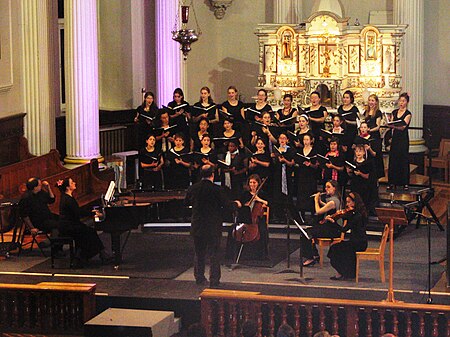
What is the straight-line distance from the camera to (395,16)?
2219 cm

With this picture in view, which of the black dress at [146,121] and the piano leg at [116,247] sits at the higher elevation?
the black dress at [146,121]

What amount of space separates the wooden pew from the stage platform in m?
1.18

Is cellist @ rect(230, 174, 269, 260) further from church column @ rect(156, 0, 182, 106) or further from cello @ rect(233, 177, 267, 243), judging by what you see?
church column @ rect(156, 0, 182, 106)

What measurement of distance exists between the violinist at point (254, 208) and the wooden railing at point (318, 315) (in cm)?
260

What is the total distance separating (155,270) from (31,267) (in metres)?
1.51

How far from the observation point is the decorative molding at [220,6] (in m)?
24.3

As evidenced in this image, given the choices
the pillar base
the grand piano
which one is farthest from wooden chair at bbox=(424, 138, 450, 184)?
the grand piano

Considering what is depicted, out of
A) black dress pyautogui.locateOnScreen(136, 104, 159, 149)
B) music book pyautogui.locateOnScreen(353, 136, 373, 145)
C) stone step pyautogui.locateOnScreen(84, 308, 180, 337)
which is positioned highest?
black dress pyautogui.locateOnScreen(136, 104, 159, 149)

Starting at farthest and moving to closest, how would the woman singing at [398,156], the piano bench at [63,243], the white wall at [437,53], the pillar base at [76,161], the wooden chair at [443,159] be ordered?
the white wall at [437,53], the wooden chair at [443,159], the pillar base at [76,161], the woman singing at [398,156], the piano bench at [63,243]

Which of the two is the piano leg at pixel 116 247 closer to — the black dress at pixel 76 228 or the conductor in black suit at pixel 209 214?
the black dress at pixel 76 228

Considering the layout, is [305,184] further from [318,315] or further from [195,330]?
[195,330]

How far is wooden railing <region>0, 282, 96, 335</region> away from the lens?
13148 millimetres

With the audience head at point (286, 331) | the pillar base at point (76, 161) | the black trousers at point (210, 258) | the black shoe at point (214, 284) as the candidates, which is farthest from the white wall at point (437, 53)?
the audience head at point (286, 331)

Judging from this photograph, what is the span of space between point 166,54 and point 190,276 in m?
7.50
